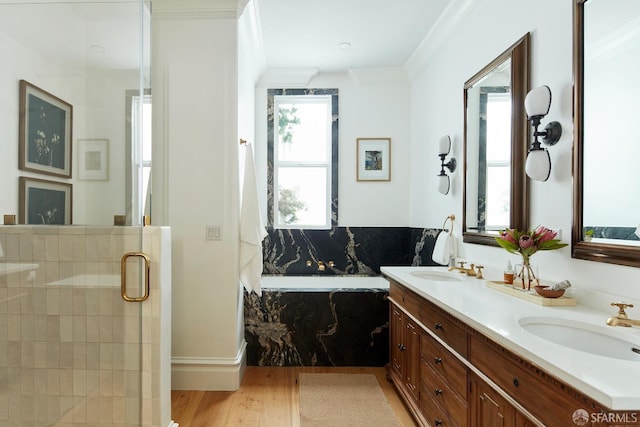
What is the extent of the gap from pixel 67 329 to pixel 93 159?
30.2 inches

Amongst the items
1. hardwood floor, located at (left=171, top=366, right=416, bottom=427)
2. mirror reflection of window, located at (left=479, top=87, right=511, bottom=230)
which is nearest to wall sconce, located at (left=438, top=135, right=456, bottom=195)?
mirror reflection of window, located at (left=479, top=87, right=511, bottom=230)

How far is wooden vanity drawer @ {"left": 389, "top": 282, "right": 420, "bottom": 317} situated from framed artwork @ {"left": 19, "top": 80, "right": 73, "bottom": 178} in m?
1.83

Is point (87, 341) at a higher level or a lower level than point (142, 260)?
lower

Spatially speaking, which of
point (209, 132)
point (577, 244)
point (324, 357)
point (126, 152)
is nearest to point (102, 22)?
point (126, 152)

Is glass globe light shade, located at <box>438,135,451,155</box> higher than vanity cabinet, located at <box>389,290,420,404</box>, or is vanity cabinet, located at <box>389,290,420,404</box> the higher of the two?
glass globe light shade, located at <box>438,135,451,155</box>

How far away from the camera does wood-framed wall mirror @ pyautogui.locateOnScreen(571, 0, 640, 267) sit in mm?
1234

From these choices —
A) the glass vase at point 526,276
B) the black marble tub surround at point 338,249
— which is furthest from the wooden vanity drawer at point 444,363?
the black marble tub surround at point 338,249

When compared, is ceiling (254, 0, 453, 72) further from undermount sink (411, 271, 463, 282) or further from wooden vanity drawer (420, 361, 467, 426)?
wooden vanity drawer (420, 361, 467, 426)

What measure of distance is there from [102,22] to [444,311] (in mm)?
2064

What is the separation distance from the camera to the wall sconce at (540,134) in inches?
63.0

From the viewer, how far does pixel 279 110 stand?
368 cm

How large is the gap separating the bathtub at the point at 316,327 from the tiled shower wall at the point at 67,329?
1159 mm

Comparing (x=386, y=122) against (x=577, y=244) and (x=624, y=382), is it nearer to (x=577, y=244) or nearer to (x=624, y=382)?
(x=577, y=244)

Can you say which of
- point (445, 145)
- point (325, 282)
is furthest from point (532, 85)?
point (325, 282)
